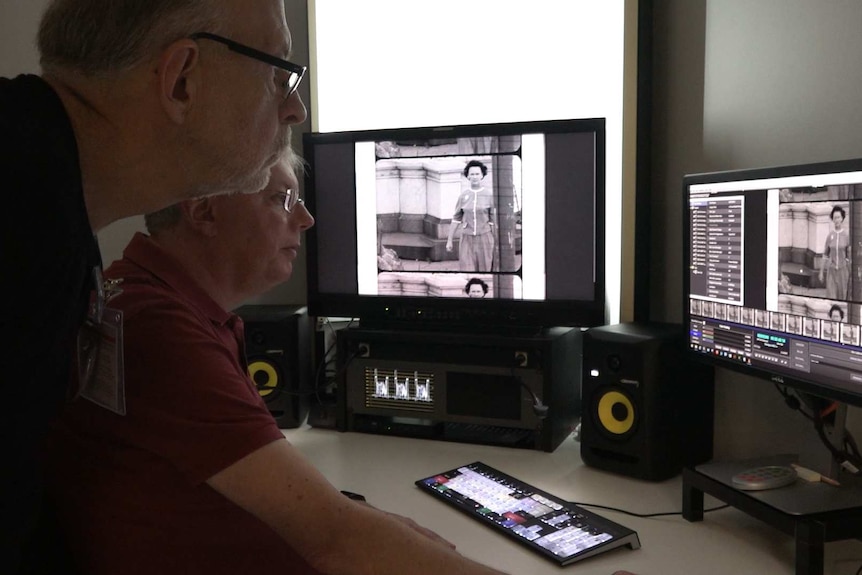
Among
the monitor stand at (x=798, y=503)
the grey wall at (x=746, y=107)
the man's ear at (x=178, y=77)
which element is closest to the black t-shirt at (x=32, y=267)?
the man's ear at (x=178, y=77)

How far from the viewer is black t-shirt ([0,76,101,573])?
2.20 ft

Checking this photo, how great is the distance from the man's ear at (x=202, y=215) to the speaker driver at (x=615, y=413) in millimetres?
926

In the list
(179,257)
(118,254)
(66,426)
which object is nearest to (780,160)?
(179,257)

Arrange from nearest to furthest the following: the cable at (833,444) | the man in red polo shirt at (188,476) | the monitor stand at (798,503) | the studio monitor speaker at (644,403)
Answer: the man in red polo shirt at (188,476)
the monitor stand at (798,503)
the cable at (833,444)
the studio monitor speaker at (644,403)

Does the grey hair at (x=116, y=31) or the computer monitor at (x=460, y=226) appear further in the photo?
the computer monitor at (x=460, y=226)

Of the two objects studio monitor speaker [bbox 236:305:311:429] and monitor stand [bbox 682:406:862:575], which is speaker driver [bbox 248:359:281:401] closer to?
studio monitor speaker [bbox 236:305:311:429]

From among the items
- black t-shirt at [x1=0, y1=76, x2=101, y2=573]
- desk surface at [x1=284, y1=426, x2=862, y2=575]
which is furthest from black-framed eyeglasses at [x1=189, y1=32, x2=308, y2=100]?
desk surface at [x1=284, y1=426, x2=862, y2=575]

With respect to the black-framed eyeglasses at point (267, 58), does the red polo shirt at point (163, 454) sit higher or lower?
lower

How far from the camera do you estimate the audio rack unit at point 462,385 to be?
5.98 ft

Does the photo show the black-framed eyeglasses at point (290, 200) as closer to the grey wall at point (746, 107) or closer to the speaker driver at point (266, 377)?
the speaker driver at point (266, 377)

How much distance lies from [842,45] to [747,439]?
2.77 ft

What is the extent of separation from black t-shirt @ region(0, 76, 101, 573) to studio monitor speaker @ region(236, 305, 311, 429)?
49.0 inches

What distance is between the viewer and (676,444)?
164 cm

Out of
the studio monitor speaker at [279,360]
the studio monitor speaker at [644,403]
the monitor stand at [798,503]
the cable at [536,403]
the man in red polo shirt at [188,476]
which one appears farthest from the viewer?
the studio monitor speaker at [279,360]
